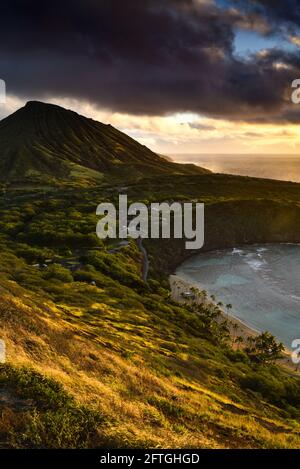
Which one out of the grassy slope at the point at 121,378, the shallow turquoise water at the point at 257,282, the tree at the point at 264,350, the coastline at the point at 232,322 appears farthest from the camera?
the shallow turquoise water at the point at 257,282

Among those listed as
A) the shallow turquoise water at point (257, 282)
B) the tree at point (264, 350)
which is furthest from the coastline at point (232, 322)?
the shallow turquoise water at point (257, 282)

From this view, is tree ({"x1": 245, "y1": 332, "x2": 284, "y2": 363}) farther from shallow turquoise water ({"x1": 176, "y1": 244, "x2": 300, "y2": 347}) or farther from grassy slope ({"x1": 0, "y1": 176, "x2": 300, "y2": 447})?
shallow turquoise water ({"x1": 176, "y1": 244, "x2": 300, "y2": 347})

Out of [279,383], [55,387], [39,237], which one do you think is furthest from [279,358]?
[39,237]

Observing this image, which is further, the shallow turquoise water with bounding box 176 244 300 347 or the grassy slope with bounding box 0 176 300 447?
the shallow turquoise water with bounding box 176 244 300 347

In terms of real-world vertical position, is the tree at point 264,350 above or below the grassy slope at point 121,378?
below

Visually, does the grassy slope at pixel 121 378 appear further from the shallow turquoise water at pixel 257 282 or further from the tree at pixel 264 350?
the shallow turquoise water at pixel 257 282

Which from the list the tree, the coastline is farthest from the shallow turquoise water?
the tree

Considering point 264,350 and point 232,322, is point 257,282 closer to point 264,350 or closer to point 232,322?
point 232,322

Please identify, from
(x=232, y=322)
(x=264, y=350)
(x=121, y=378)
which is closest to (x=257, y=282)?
(x=232, y=322)
